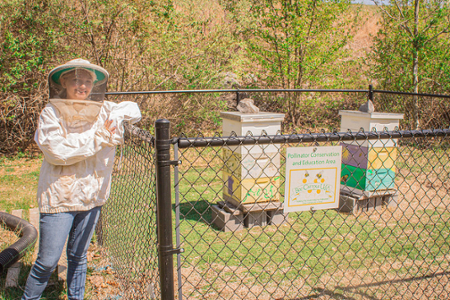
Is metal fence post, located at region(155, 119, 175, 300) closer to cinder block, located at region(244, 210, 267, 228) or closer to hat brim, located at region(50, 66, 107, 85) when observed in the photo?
hat brim, located at region(50, 66, 107, 85)

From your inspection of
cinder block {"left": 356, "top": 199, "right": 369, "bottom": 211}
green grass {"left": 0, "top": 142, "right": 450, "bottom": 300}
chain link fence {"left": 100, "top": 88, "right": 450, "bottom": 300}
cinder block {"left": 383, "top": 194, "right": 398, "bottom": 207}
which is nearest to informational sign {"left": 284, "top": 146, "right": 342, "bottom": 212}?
chain link fence {"left": 100, "top": 88, "right": 450, "bottom": 300}

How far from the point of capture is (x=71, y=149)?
6.63 feet

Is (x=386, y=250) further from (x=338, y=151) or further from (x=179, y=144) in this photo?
(x=179, y=144)

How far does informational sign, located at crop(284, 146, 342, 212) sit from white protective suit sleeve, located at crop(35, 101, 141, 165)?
40.0 inches

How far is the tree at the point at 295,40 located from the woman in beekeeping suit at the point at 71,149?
7075 millimetres

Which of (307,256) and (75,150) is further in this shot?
(307,256)

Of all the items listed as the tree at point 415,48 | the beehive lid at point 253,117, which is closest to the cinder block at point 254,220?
the beehive lid at point 253,117

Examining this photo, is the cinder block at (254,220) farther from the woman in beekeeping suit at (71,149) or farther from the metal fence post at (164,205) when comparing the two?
the metal fence post at (164,205)

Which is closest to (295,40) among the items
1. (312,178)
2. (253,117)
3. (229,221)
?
(253,117)

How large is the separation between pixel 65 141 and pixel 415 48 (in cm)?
867

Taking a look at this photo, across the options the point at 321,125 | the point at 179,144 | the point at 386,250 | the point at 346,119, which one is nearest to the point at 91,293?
the point at 179,144

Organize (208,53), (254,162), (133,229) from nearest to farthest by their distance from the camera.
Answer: (133,229) < (254,162) < (208,53)

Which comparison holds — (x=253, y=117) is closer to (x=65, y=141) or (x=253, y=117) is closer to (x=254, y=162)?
(x=254, y=162)

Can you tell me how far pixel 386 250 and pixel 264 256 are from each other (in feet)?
4.11
